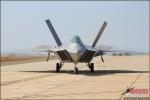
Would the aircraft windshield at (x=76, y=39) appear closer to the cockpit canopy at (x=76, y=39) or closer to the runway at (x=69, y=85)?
the cockpit canopy at (x=76, y=39)

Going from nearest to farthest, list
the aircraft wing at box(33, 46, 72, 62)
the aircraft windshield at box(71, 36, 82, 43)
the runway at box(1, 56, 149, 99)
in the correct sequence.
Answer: the runway at box(1, 56, 149, 99), the aircraft wing at box(33, 46, 72, 62), the aircraft windshield at box(71, 36, 82, 43)

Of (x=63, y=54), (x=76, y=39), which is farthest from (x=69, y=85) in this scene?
(x=76, y=39)

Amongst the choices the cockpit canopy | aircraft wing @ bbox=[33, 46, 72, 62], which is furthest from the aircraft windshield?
aircraft wing @ bbox=[33, 46, 72, 62]

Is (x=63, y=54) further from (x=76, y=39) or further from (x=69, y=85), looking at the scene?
(x=69, y=85)

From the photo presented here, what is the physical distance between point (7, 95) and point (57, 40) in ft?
60.0

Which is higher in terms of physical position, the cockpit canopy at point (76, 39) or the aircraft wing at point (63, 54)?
the cockpit canopy at point (76, 39)

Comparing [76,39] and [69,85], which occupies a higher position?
[76,39]

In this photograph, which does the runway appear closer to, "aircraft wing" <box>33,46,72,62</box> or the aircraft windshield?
"aircraft wing" <box>33,46,72,62</box>

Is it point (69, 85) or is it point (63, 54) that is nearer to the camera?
point (69, 85)

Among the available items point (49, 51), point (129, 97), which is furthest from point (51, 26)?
point (129, 97)

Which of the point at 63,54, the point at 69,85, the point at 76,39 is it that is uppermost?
the point at 76,39

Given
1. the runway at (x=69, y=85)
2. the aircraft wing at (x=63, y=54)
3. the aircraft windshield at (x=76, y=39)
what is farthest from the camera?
the aircraft windshield at (x=76, y=39)

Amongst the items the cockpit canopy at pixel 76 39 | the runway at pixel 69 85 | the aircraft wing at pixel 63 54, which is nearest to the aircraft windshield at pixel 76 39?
the cockpit canopy at pixel 76 39

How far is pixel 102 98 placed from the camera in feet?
39.4
